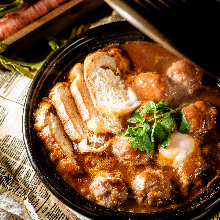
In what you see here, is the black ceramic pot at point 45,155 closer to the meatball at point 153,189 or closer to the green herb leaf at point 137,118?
the meatball at point 153,189

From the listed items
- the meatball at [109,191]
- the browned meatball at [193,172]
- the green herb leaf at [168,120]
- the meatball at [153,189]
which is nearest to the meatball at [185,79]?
the green herb leaf at [168,120]

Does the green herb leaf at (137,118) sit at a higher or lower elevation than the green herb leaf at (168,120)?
higher

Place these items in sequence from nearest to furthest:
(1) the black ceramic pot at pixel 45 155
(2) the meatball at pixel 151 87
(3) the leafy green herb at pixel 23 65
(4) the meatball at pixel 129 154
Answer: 1. (1) the black ceramic pot at pixel 45 155
2. (4) the meatball at pixel 129 154
3. (2) the meatball at pixel 151 87
4. (3) the leafy green herb at pixel 23 65

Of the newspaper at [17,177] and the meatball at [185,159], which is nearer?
the meatball at [185,159]

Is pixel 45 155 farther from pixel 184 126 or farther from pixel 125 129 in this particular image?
pixel 184 126

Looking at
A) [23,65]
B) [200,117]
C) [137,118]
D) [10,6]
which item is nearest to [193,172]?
[200,117]

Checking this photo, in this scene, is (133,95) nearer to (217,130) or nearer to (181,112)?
(181,112)

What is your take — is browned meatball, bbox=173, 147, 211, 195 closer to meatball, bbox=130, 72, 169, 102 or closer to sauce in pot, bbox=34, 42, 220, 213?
sauce in pot, bbox=34, 42, 220, 213

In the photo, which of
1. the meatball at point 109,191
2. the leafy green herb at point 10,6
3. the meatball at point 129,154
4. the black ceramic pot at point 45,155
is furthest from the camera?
the leafy green herb at point 10,6
